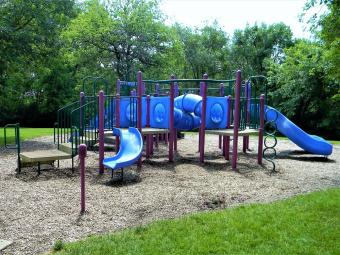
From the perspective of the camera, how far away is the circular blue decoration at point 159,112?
11.0 m

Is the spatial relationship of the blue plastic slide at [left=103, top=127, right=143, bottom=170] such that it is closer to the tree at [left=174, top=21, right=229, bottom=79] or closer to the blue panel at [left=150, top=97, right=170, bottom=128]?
the blue panel at [left=150, top=97, right=170, bottom=128]

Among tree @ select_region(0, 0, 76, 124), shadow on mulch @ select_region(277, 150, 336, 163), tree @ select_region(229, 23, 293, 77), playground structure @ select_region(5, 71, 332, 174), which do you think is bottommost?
shadow on mulch @ select_region(277, 150, 336, 163)

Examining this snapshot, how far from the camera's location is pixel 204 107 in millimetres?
9945

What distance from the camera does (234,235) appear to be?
467 centimetres

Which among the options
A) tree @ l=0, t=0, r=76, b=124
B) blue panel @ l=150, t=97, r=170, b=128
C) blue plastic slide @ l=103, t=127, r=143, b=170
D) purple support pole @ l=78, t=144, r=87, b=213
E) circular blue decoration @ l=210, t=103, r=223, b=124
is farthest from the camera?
tree @ l=0, t=0, r=76, b=124

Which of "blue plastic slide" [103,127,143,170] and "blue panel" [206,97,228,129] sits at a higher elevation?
"blue panel" [206,97,228,129]

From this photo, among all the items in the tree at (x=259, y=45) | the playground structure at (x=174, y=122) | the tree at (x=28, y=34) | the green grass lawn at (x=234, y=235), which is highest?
the tree at (x=259, y=45)

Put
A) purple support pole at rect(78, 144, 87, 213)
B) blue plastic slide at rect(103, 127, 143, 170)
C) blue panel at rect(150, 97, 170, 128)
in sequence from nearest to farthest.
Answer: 1. purple support pole at rect(78, 144, 87, 213)
2. blue plastic slide at rect(103, 127, 143, 170)
3. blue panel at rect(150, 97, 170, 128)

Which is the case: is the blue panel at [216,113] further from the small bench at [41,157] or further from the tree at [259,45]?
the tree at [259,45]

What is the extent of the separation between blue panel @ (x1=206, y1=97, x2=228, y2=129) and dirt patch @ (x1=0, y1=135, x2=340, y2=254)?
3.29ft

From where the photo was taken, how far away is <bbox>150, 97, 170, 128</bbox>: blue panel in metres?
10.9

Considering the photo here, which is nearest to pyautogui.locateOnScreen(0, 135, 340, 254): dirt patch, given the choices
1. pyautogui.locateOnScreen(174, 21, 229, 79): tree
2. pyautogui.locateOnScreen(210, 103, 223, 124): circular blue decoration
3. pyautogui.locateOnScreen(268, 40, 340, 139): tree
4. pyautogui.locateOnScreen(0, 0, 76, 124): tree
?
pyautogui.locateOnScreen(210, 103, 223, 124): circular blue decoration

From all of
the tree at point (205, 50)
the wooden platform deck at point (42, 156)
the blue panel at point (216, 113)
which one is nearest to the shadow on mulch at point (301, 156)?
the blue panel at point (216, 113)

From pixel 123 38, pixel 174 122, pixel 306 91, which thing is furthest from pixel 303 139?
pixel 306 91
